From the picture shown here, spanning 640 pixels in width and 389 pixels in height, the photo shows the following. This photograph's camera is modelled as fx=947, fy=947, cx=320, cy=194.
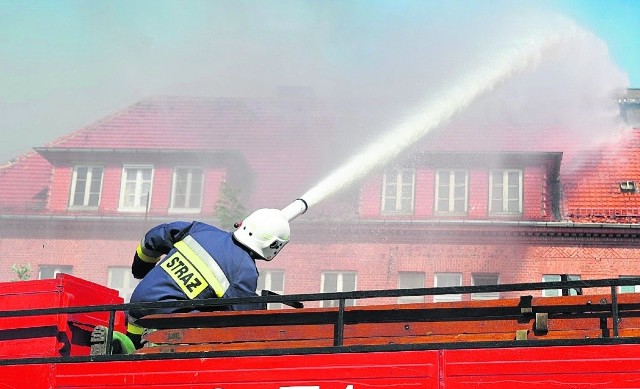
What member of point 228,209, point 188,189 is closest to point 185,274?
point 228,209

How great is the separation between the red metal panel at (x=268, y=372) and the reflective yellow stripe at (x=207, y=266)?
76 centimetres

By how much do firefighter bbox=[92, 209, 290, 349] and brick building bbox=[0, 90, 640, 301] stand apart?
20.3 meters

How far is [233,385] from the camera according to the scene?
525 cm

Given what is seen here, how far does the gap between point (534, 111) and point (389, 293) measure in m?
24.4

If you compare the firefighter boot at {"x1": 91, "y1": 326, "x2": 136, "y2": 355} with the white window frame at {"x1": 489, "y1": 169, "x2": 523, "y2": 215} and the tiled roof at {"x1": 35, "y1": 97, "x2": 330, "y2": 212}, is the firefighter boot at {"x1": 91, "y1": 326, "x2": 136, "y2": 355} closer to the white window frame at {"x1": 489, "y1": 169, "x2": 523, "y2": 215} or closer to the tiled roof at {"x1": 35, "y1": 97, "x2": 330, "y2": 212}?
the tiled roof at {"x1": 35, "y1": 97, "x2": 330, "y2": 212}

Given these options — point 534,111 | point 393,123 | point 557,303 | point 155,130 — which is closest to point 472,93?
point 393,123

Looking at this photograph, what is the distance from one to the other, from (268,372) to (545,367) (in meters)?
1.50

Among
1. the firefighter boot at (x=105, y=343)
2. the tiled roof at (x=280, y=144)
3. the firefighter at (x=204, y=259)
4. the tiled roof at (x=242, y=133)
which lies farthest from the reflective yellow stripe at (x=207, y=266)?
the tiled roof at (x=242, y=133)

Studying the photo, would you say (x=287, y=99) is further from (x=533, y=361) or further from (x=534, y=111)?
(x=533, y=361)

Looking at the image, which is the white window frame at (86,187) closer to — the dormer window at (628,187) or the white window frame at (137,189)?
the white window frame at (137,189)

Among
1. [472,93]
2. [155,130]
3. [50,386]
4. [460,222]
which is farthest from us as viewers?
[155,130]

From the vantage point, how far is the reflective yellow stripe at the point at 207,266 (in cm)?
605

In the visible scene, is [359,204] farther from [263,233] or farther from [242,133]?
[263,233]

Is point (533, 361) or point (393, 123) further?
point (393, 123)
